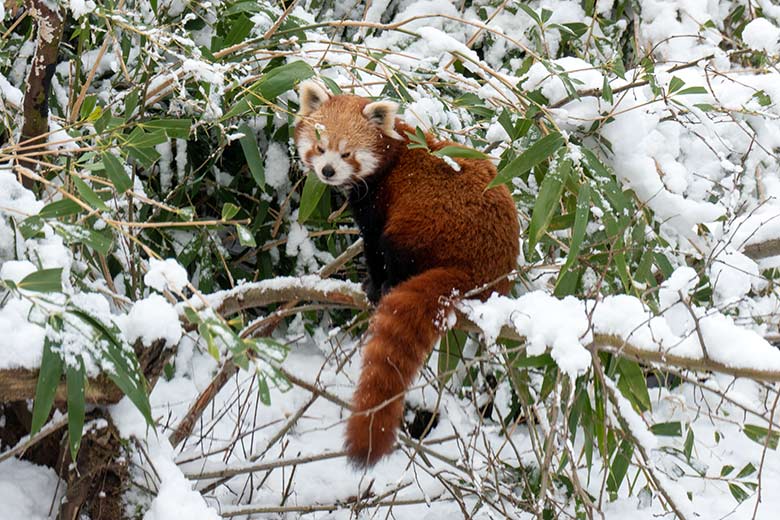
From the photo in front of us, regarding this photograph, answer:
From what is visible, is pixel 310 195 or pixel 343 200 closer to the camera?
pixel 310 195

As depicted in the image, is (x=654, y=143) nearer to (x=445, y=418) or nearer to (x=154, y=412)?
(x=445, y=418)

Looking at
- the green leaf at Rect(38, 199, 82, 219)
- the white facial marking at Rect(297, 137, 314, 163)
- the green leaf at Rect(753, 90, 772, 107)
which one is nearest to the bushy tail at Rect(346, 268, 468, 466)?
the green leaf at Rect(38, 199, 82, 219)

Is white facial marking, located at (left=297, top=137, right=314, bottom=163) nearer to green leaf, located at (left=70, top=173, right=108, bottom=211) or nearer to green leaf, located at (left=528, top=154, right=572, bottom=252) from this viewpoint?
green leaf, located at (left=528, top=154, right=572, bottom=252)

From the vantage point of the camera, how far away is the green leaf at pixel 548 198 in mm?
2199

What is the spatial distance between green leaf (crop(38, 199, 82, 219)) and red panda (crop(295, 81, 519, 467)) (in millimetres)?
732

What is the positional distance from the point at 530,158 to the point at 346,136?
0.94 metres

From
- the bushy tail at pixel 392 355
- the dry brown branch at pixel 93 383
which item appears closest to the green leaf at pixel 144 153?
the dry brown branch at pixel 93 383

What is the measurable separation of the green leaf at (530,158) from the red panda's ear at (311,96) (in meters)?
1.05

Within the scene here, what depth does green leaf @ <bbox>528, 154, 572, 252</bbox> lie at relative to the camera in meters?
2.20

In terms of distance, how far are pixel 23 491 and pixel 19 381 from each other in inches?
26.4

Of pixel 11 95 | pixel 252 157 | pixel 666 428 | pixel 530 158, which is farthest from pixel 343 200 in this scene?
pixel 666 428

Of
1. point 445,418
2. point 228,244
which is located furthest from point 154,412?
point 445,418

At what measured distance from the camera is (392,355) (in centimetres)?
218

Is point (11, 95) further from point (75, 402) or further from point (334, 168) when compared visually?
point (75, 402)
